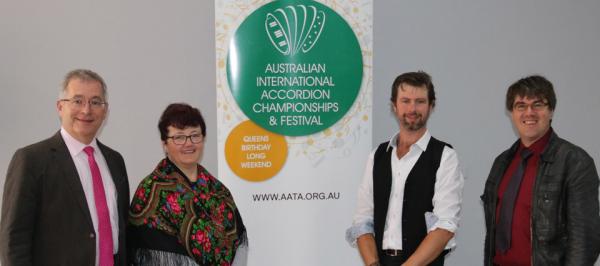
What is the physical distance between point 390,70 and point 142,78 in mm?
1538

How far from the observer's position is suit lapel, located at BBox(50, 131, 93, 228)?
2031 millimetres

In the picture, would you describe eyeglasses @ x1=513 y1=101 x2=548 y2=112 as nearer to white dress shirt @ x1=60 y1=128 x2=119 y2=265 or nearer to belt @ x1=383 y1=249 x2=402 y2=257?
belt @ x1=383 y1=249 x2=402 y2=257

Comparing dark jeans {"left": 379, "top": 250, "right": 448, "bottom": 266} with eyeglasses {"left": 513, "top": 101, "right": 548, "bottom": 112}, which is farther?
dark jeans {"left": 379, "top": 250, "right": 448, "bottom": 266}

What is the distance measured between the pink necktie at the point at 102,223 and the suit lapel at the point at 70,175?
0.06 m

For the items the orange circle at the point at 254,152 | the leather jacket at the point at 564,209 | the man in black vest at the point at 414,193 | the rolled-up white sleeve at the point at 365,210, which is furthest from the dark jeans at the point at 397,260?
the orange circle at the point at 254,152

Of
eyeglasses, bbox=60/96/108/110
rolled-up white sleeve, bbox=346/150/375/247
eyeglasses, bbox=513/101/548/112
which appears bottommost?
rolled-up white sleeve, bbox=346/150/375/247

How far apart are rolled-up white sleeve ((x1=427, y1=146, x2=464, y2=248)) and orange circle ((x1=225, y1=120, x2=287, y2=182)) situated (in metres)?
1.11

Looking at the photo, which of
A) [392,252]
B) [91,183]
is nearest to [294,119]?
[392,252]

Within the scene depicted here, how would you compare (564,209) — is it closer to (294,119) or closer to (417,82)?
(417,82)

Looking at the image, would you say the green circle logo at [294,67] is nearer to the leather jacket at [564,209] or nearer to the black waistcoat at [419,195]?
the black waistcoat at [419,195]

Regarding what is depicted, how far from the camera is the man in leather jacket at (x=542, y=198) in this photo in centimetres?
201

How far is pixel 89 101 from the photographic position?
2.12m

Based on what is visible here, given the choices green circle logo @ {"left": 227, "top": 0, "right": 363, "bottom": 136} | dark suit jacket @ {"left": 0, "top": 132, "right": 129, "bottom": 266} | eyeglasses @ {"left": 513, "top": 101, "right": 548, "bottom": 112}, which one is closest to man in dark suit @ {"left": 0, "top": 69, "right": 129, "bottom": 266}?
dark suit jacket @ {"left": 0, "top": 132, "right": 129, "bottom": 266}

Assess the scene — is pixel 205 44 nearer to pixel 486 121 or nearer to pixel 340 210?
pixel 340 210
